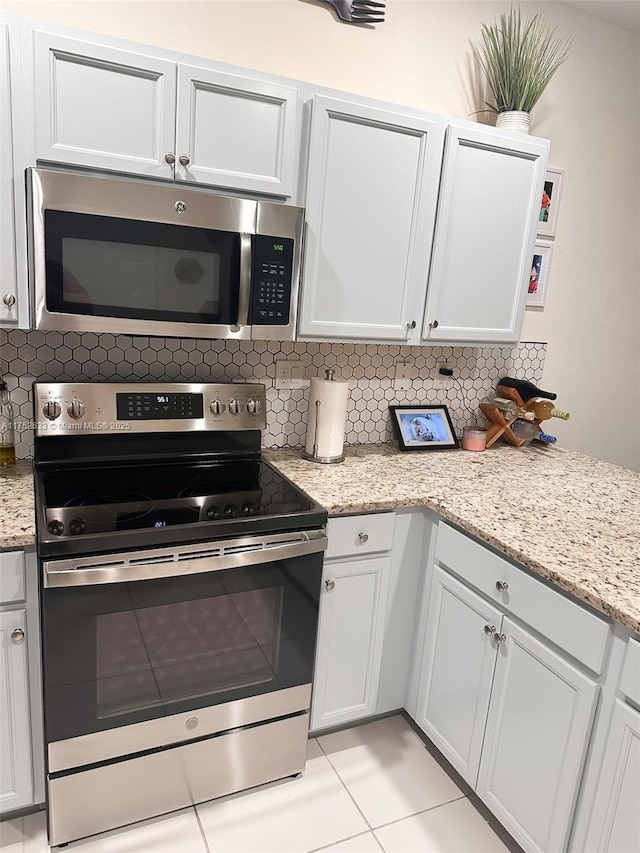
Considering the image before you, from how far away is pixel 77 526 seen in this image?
1505 mm

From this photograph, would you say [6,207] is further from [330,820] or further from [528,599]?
[330,820]

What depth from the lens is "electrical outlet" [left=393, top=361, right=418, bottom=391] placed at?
249cm

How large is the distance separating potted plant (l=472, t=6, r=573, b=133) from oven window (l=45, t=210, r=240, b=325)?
1.29 metres

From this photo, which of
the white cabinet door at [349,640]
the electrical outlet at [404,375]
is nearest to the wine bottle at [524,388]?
the electrical outlet at [404,375]

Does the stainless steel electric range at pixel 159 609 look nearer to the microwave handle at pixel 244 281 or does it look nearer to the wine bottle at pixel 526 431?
the microwave handle at pixel 244 281

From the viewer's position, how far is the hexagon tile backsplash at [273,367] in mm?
1932

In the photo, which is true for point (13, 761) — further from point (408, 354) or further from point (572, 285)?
point (572, 285)

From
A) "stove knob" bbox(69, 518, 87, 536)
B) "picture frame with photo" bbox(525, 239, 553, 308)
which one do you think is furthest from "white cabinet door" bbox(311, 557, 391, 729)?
"picture frame with photo" bbox(525, 239, 553, 308)

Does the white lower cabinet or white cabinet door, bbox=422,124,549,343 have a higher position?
white cabinet door, bbox=422,124,549,343

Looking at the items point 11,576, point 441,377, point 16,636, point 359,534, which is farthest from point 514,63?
point 16,636

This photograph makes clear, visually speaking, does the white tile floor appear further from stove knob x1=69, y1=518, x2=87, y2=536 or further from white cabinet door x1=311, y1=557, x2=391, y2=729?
stove knob x1=69, y1=518, x2=87, y2=536

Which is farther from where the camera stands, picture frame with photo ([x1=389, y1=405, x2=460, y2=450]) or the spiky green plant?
picture frame with photo ([x1=389, y1=405, x2=460, y2=450])

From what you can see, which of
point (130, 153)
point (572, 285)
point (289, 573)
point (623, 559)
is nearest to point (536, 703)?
point (623, 559)

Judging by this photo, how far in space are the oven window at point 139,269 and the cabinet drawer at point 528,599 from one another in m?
0.98
